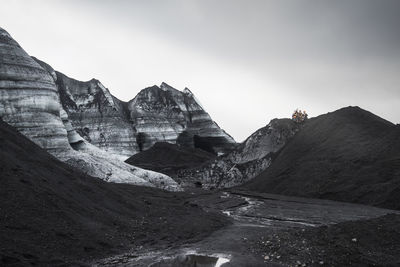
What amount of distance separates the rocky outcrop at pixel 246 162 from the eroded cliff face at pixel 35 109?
58.3 feet

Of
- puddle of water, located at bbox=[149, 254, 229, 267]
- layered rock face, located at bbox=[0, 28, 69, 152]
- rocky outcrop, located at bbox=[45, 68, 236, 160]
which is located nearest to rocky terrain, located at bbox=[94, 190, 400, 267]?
puddle of water, located at bbox=[149, 254, 229, 267]

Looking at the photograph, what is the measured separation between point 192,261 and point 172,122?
8399 cm

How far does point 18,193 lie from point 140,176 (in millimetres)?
28054

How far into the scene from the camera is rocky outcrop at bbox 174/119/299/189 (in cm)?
5197

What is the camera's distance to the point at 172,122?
95.5 meters

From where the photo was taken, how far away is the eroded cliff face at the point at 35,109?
34500 millimetres

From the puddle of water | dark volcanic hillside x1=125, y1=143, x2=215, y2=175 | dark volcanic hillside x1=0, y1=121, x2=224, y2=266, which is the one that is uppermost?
dark volcanic hillside x1=125, y1=143, x2=215, y2=175

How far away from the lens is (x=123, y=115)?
90438mm

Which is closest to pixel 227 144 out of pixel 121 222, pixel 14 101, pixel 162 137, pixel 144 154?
pixel 162 137

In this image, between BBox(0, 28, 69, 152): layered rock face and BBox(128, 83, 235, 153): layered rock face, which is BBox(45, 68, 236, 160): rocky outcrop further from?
BBox(0, 28, 69, 152): layered rock face

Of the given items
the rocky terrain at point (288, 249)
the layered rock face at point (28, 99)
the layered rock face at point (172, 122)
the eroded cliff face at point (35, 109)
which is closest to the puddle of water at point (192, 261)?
the rocky terrain at point (288, 249)

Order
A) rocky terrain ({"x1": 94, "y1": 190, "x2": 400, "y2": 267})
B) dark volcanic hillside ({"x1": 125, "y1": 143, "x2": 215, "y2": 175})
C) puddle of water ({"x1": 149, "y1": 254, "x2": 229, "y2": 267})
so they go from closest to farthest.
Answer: rocky terrain ({"x1": 94, "y1": 190, "x2": 400, "y2": 267}) < puddle of water ({"x1": 149, "y1": 254, "x2": 229, "y2": 267}) < dark volcanic hillside ({"x1": 125, "y1": 143, "x2": 215, "y2": 175})

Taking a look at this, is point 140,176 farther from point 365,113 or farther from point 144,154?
point 144,154

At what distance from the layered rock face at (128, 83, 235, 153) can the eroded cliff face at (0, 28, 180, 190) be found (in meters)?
50.0
